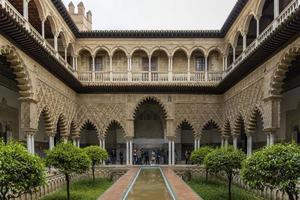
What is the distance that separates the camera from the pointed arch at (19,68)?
479 inches

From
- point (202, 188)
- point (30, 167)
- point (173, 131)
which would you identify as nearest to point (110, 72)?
point (173, 131)

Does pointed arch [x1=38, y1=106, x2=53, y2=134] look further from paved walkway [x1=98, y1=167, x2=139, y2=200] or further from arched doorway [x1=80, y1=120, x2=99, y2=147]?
arched doorway [x1=80, y1=120, x2=99, y2=147]

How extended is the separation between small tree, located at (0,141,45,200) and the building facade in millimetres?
6796

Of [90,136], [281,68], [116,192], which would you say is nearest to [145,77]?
[90,136]

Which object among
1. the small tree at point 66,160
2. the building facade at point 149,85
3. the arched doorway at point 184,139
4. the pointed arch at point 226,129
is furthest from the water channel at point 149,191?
the arched doorway at point 184,139

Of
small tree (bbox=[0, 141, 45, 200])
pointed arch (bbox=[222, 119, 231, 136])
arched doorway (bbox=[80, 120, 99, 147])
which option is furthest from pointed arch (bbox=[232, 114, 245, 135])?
small tree (bbox=[0, 141, 45, 200])

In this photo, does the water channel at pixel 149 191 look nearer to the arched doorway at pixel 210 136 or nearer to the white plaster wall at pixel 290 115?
the white plaster wall at pixel 290 115

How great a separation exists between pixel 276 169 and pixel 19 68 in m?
10.3

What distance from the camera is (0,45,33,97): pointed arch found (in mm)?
12172

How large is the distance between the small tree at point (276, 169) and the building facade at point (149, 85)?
682 cm

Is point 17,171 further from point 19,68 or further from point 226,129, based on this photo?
point 226,129

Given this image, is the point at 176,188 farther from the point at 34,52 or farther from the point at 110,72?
the point at 110,72

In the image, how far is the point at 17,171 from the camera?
672cm

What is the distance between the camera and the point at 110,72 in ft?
78.6
